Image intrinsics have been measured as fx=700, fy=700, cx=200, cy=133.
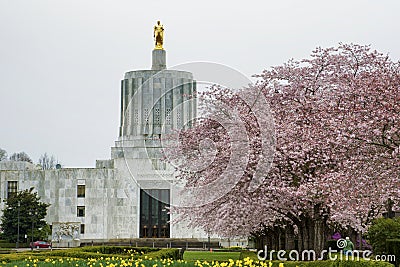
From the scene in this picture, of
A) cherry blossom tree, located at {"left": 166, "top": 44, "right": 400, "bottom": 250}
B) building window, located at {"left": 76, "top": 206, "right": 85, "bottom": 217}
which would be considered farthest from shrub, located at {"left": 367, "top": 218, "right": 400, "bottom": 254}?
building window, located at {"left": 76, "top": 206, "right": 85, "bottom": 217}

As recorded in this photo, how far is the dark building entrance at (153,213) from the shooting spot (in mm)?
76562

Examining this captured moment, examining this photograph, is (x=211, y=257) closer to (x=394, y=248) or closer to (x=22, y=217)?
(x=394, y=248)

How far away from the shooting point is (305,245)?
24.1 m

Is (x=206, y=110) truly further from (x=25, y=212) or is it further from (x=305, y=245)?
(x=25, y=212)

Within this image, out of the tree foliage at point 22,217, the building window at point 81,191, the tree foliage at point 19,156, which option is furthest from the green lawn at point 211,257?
the tree foliage at point 19,156

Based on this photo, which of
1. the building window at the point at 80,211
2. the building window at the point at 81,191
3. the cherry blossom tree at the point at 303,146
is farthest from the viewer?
the building window at the point at 81,191

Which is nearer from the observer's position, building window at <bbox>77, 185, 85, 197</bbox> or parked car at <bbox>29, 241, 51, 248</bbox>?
parked car at <bbox>29, 241, 51, 248</bbox>

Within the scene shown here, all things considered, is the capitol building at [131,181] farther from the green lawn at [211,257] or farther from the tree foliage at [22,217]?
the green lawn at [211,257]

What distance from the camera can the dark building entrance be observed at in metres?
76.6

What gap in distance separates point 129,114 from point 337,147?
5768 centimetres

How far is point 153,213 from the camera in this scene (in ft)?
253

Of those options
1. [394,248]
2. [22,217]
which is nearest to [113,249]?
[394,248]

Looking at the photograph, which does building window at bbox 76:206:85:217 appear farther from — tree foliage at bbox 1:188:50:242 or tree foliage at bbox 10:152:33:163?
tree foliage at bbox 10:152:33:163

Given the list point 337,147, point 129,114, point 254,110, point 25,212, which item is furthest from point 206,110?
point 129,114
